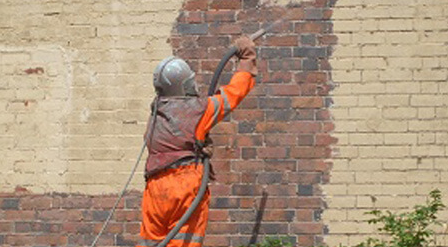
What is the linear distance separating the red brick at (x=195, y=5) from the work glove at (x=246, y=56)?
1397mm

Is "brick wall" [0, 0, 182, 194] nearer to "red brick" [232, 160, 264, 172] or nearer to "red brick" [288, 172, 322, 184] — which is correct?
"red brick" [232, 160, 264, 172]

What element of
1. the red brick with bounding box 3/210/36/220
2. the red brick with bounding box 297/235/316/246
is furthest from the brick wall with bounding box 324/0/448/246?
the red brick with bounding box 3/210/36/220

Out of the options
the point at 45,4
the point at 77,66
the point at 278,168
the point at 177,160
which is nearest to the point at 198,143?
the point at 177,160

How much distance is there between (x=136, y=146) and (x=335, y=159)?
1635mm

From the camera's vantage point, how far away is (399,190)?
606 cm

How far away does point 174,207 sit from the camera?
15.5 feet

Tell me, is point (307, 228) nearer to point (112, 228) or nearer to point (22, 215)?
point (112, 228)

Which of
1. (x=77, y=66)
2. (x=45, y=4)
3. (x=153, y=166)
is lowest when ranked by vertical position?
(x=153, y=166)

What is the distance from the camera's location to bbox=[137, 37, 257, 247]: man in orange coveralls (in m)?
4.75

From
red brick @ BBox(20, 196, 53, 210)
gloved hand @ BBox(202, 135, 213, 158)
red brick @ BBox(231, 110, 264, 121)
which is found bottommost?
red brick @ BBox(20, 196, 53, 210)

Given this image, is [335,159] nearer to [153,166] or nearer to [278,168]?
[278,168]

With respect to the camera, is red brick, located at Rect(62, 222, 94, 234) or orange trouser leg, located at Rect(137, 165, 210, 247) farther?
red brick, located at Rect(62, 222, 94, 234)

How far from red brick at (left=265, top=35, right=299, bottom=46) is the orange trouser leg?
1714mm

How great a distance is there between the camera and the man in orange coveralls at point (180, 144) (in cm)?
475
